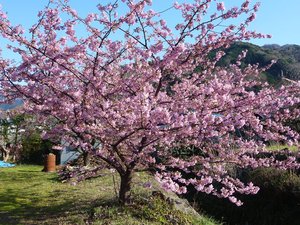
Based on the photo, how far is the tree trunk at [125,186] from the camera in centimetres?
636

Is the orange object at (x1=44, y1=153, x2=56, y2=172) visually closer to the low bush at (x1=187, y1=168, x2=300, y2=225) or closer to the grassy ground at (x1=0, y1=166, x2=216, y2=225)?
the grassy ground at (x1=0, y1=166, x2=216, y2=225)

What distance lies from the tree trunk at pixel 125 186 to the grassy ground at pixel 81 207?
140 millimetres

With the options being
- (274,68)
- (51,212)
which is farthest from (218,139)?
(274,68)

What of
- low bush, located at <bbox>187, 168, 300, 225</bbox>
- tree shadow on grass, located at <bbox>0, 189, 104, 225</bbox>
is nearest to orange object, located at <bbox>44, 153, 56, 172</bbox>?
tree shadow on grass, located at <bbox>0, 189, 104, 225</bbox>

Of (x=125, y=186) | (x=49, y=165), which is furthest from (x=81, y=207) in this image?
(x=49, y=165)

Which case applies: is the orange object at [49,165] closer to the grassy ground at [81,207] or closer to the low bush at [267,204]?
the grassy ground at [81,207]

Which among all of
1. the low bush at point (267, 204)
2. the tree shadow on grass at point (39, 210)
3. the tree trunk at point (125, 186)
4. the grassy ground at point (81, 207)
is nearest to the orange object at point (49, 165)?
the grassy ground at point (81, 207)

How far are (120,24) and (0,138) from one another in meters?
16.7

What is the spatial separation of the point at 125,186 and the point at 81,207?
1102 mm

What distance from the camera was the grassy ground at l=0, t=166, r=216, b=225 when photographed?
19.7ft

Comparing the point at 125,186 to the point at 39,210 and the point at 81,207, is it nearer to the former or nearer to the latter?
the point at 81,207

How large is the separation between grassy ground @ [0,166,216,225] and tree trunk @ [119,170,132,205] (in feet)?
0.46

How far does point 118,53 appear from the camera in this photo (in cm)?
574

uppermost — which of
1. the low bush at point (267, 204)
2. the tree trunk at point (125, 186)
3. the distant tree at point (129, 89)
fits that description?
the distant tree at point (129, 89)
